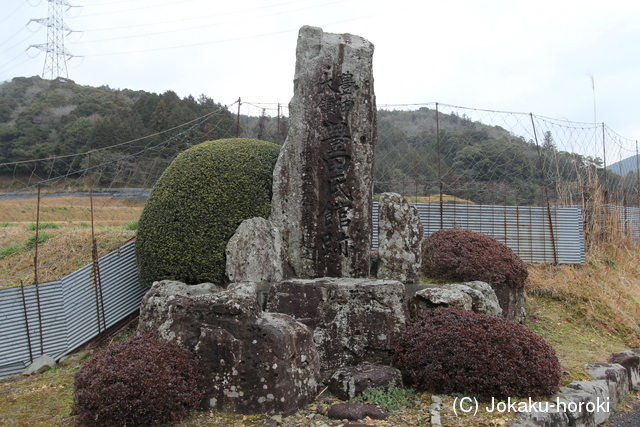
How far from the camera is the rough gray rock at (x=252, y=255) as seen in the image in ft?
20.9

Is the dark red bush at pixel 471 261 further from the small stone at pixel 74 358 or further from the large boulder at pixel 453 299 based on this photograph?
the small stone at pixel 74 358

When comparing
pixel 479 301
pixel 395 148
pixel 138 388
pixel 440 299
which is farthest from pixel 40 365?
pixel 395 148

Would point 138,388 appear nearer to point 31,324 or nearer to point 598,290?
point 31,324

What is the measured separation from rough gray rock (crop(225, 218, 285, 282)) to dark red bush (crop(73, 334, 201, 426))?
2.19 metres

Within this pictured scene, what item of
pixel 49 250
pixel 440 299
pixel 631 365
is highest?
pixel 49 250

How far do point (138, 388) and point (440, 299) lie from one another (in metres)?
3.55

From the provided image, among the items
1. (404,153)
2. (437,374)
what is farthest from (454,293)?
(404,153)

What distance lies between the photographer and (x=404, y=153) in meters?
12.5

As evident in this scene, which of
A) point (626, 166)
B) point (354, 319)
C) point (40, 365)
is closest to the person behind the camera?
point (354, 319)

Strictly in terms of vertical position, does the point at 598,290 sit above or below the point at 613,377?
above

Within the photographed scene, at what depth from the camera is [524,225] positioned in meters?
10.6

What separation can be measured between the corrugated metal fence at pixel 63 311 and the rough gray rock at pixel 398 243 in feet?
13.7

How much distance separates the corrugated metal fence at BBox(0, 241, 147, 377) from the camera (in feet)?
20.9

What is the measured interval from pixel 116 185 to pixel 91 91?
61.7ft
